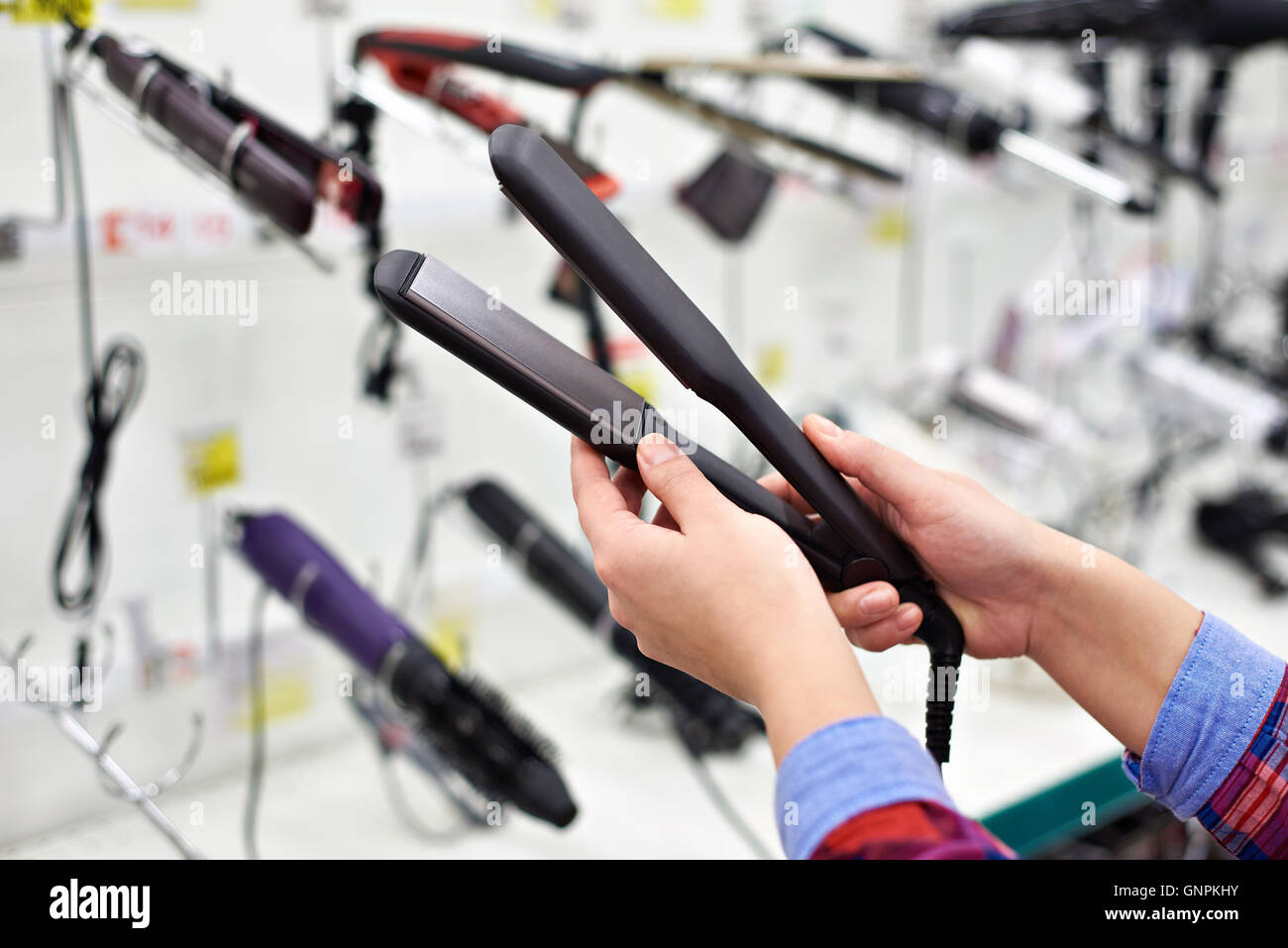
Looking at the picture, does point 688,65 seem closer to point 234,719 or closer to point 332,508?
point 332,508

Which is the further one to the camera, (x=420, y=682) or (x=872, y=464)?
(x=420, y=682)

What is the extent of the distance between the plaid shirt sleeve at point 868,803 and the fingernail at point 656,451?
0.51ft

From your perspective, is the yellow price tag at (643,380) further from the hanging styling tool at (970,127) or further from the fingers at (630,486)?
the fingers at (630,486)

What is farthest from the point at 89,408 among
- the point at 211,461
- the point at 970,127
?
the point at 970,127

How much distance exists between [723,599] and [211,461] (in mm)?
696

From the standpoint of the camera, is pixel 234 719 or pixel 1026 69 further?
pixel 1026 69

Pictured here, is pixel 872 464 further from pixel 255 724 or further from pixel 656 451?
pixel 255 724

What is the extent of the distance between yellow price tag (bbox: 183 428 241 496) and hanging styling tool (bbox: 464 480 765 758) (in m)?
0.23

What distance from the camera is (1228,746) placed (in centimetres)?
52

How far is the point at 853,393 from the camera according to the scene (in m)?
1.42

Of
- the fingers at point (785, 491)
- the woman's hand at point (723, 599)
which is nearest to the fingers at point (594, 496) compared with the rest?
the woman's hand at point (723, 599)

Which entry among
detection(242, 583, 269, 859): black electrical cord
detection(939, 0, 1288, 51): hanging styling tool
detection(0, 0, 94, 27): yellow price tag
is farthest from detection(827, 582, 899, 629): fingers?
detection(939, 0, 1288, 51): hanging styling tool
